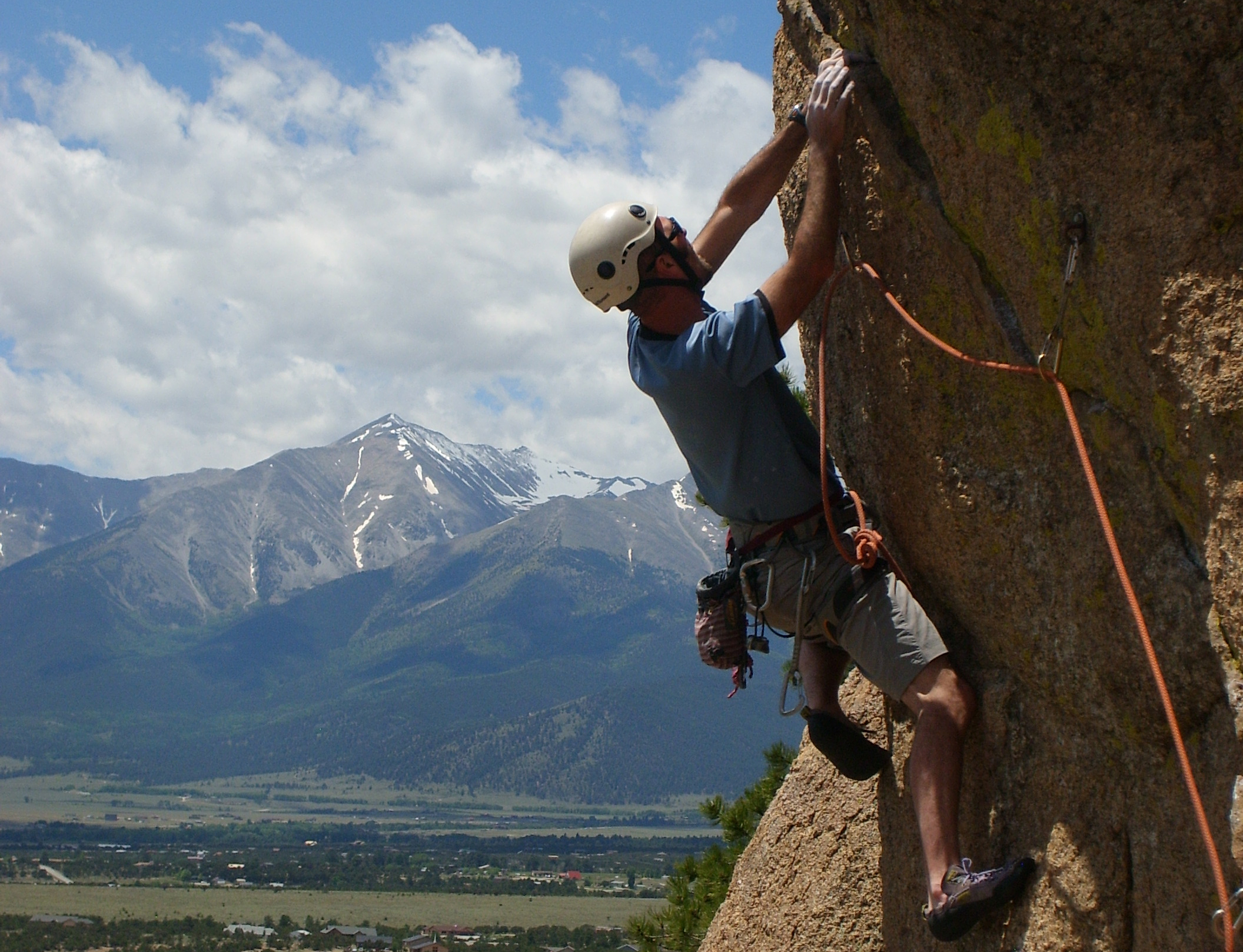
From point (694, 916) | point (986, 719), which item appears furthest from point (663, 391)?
point (694, 916)

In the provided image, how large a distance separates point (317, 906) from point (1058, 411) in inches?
4996

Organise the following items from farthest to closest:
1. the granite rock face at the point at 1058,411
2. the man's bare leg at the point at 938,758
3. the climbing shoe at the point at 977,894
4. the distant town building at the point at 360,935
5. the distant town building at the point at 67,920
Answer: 1. the distant town building at the point at 67,920
2. the distant town building at the point at 360,935
3. the man's bare leg at the point at 938,758
4. the climbing shoe at the point at 977,894
5. the granite rock face at the point at 1058,411

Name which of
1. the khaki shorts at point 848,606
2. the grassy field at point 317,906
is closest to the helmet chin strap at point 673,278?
the khaki shorts at point 848,606

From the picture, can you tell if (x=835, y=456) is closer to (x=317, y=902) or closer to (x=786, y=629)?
(x=786, y=629)

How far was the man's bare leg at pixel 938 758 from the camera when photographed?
5.41 m

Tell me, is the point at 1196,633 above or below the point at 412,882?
below

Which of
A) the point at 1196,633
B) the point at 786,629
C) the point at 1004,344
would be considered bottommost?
the point at 1196,633

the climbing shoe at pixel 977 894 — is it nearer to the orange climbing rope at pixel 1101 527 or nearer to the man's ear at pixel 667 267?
the orange climbing rope at pixel 1101 527

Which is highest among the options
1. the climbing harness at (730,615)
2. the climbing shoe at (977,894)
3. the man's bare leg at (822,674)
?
the climbing harness at (730,615)

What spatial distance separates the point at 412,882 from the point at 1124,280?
14005cm

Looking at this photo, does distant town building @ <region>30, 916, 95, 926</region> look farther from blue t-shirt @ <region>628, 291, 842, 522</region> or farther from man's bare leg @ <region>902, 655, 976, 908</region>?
man's bare leg @ <region>902, 655, 976, 908</region>

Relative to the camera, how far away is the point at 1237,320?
383 cm

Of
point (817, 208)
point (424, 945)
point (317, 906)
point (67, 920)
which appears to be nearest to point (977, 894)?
point (817, 208)

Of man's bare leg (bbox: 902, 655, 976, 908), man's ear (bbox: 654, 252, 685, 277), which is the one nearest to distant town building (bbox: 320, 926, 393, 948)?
man's bare leg (bbox: 902, 655, 976, 908)
